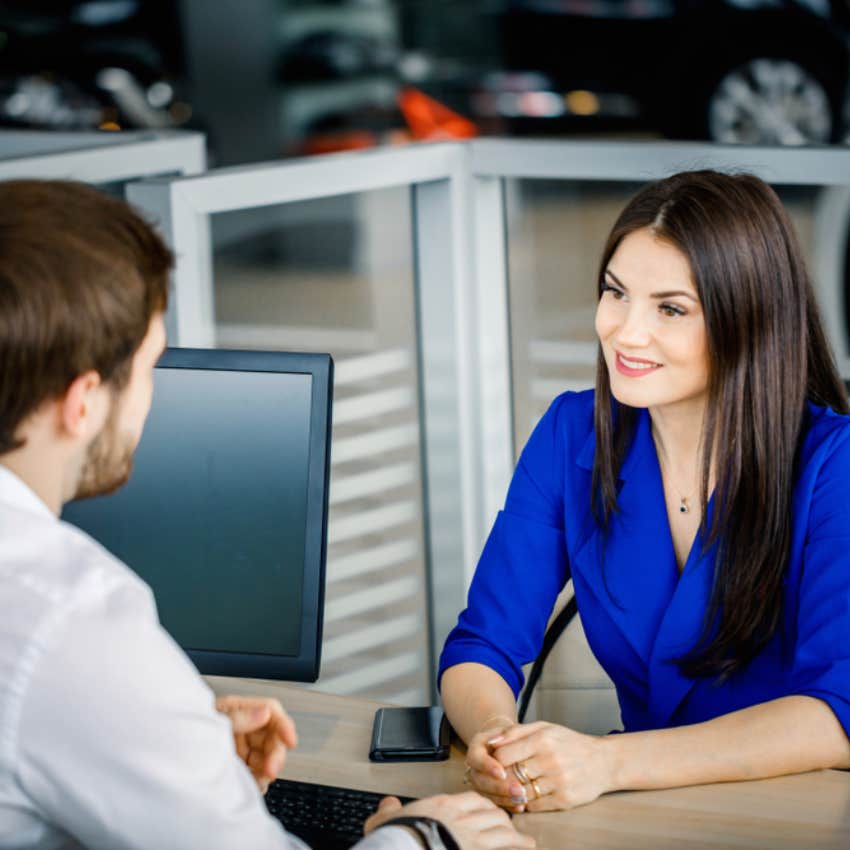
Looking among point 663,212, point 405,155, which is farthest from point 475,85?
point 663,212

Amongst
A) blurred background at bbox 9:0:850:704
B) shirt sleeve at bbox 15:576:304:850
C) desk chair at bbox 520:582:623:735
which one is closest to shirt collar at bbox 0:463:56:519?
shirt sleeve at bbox 15:576:304:850

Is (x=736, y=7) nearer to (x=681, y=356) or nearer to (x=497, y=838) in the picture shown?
(x=681, y=356)

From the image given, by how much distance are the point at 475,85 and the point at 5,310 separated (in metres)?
7.11

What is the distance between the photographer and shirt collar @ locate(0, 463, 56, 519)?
1.11 m

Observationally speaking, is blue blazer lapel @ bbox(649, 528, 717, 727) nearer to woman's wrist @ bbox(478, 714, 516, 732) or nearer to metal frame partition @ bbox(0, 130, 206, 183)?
woman's wrist @ bbox(478, 714, 516, 732)

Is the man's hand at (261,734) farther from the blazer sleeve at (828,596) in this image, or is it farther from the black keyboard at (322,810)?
the blazer sleeve at (828,596)

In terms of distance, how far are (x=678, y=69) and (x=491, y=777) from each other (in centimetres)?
660

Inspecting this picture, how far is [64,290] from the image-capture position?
107 cm

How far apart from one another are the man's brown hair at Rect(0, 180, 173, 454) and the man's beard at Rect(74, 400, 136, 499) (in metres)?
0.04

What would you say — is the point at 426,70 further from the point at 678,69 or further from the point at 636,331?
the point at 636,331

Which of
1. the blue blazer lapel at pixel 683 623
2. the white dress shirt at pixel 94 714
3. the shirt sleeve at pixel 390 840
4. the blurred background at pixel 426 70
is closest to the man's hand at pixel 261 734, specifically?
the shirt sleeve at pixel 390 840

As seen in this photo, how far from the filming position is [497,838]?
1361mm

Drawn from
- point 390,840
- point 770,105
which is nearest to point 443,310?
point 390,840

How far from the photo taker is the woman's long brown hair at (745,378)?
5.77 ft
